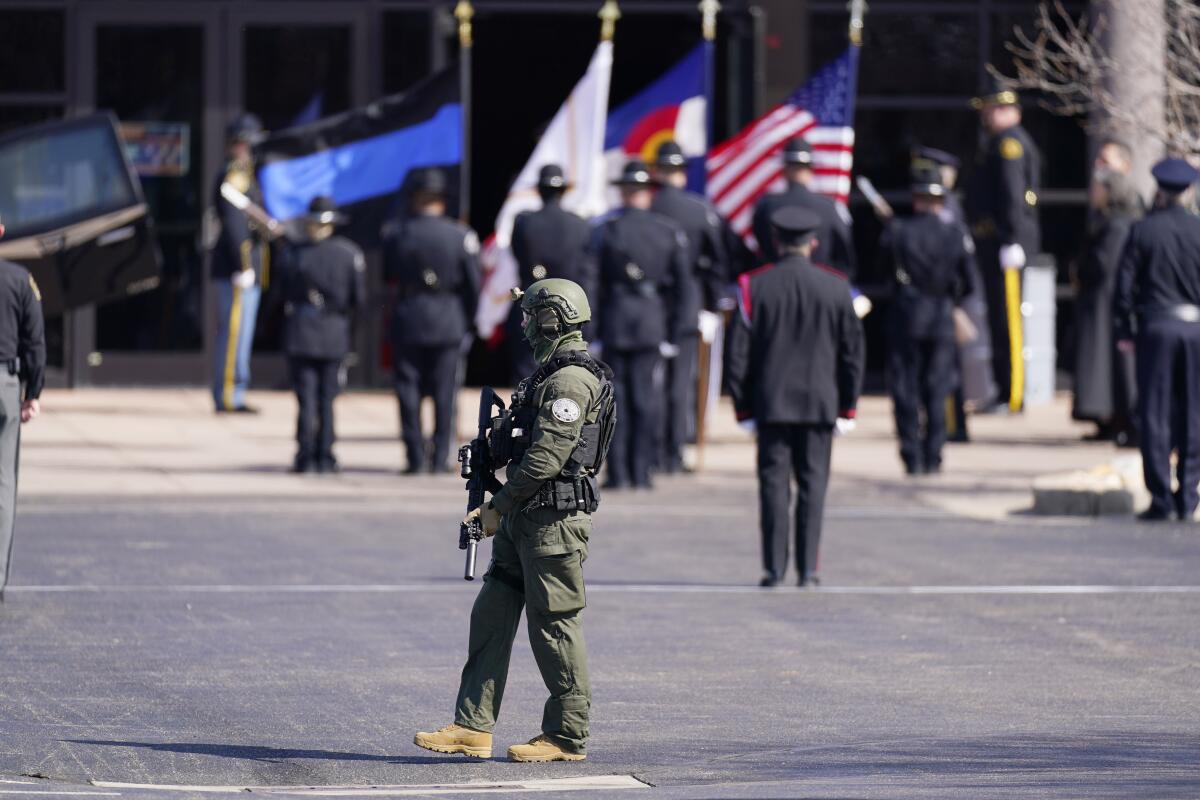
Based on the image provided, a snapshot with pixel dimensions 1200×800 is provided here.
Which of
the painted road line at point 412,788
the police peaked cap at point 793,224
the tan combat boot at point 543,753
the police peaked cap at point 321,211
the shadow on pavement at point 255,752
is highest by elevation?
the police peaked cap at point 321,211

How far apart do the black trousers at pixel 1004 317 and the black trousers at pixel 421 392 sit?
18.4 feet

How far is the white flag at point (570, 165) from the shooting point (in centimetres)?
2005

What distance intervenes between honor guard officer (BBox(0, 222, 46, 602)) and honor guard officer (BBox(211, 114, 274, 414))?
9.41 m

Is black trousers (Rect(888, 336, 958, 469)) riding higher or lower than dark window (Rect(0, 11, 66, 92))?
lower

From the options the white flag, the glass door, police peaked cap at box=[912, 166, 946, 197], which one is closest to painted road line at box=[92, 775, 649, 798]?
police peaked cap at box=[912, 166, 946, 197]

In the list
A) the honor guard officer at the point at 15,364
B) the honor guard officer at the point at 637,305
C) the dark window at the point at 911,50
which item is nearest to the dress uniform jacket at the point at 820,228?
the honor guard officer at the point at 637,305

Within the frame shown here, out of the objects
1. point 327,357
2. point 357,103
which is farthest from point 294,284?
point 357,103

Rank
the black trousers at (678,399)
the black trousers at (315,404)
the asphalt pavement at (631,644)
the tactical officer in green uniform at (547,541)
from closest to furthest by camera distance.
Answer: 1. the asphalt pavement at (631,644)
2. the tactical officer in green uniform at (547,541)
3. the black trousers at (315,404)
4. the black trousers at (678,399)

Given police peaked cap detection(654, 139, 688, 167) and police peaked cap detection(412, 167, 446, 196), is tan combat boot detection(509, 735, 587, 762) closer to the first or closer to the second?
police peaked cap detection(412, 167, 446, 196)

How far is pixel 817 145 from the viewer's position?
20266mm

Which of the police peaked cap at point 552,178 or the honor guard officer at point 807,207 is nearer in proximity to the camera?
the police peaked cap at point 552,178

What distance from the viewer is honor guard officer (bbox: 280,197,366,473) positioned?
17984 mm

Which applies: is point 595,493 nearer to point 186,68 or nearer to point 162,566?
point 162,566

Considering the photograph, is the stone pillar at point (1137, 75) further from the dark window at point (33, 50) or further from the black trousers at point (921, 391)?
the dark window at point (33, 50)
